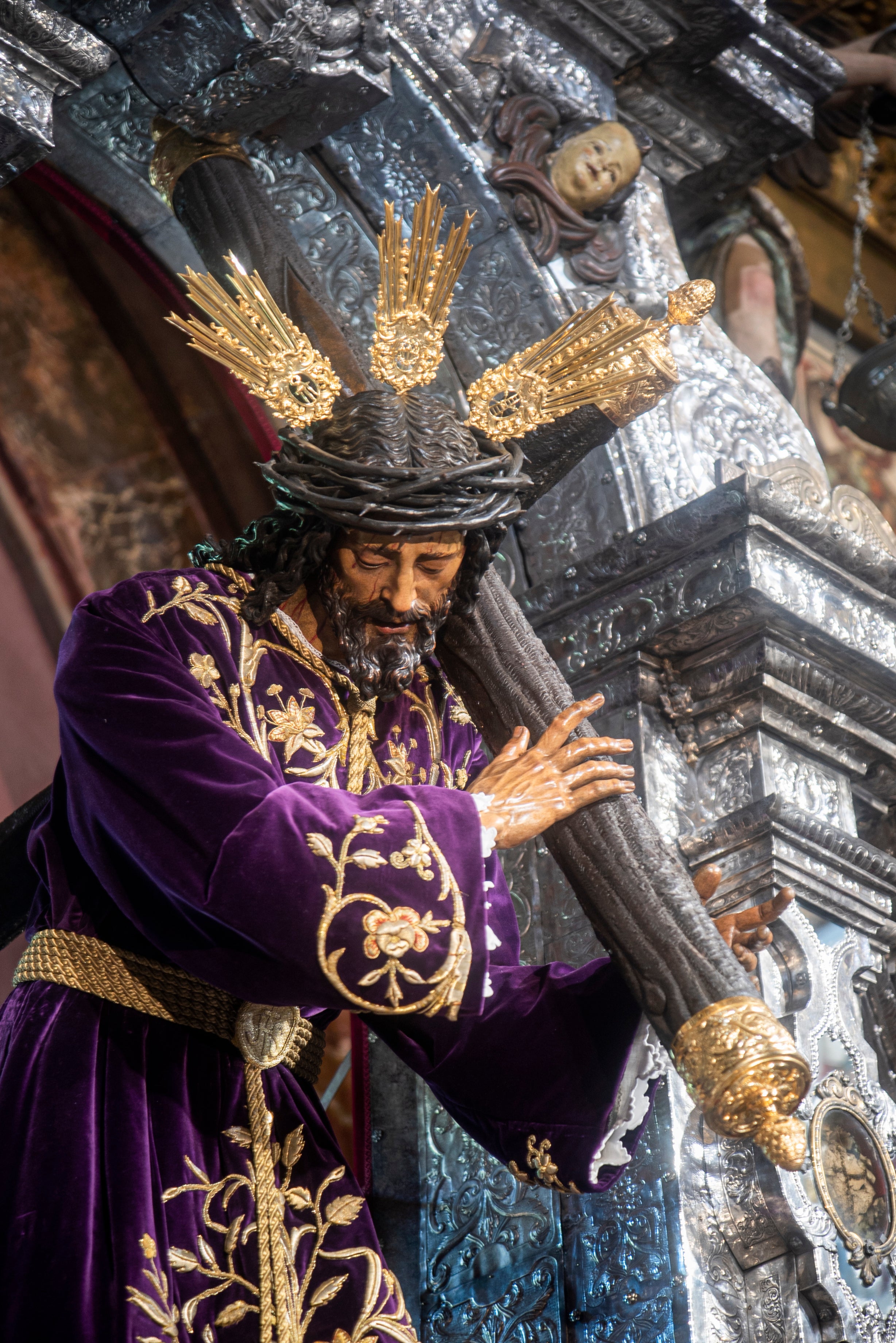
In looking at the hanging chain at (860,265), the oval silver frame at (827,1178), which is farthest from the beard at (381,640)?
the hanging chain at (860,265)

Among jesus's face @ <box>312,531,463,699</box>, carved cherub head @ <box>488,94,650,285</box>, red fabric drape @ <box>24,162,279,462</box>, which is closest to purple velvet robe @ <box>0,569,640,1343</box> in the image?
jesus's face @ <box>312,531,463,699</box>

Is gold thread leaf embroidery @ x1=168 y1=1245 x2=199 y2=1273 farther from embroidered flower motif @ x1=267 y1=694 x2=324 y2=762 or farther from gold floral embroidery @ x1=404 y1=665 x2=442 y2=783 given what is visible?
gold floral embroidery @ x1=404 y1=665 x2=442 y2=783

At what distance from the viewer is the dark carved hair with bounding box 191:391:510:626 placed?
245 centimetres

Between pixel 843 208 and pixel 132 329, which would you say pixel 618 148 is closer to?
pixel 132 329

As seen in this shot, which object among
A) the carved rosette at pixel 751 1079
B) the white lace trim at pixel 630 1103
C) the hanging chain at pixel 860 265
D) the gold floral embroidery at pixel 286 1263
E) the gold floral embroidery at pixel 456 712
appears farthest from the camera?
the hanging chain at pixel 860 265

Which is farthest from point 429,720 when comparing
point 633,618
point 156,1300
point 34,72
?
point 34,72

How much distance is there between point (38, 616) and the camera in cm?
387

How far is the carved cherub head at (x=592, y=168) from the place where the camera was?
3.65 metres

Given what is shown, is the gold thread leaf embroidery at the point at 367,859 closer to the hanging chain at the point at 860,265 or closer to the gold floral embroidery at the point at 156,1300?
the gold floral embroidery at the point at 156,1300

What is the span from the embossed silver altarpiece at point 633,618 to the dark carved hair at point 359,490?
1.95ft

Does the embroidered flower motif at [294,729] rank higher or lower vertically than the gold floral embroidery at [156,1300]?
higher

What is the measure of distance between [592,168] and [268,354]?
1.38 m

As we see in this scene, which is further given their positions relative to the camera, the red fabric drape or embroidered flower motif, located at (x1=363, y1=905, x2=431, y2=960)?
the red fabric drape

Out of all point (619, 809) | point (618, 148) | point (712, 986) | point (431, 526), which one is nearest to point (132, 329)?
point (618, 148)
